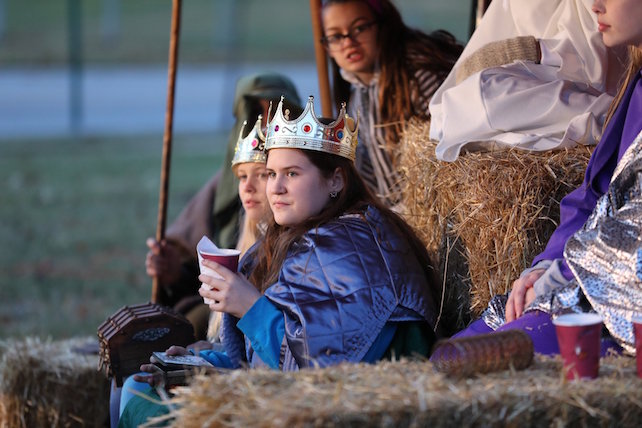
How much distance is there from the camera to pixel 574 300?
319cm

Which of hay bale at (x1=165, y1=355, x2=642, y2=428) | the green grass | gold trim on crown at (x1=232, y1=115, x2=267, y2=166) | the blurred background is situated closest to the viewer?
hay bale at (x1=165, y1=355, x2=642, y2=428)

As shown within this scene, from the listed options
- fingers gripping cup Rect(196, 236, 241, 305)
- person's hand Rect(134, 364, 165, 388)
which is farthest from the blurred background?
person's hand Rect(134, 364, 165, 388)

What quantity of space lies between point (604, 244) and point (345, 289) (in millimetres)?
880

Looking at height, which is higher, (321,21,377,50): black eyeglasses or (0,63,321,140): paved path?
(321,21,377,50): black eyeglasses

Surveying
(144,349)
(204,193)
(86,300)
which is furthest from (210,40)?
(144,349)

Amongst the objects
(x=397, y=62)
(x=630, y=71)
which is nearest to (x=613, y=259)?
(x=630, y=71)

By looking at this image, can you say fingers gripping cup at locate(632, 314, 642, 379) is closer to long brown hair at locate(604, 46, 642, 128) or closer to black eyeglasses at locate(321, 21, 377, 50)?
long brown hair at locate(604, 46, 642, 128)

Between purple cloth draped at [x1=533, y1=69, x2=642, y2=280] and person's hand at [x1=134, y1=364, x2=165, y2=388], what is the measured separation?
1.34m

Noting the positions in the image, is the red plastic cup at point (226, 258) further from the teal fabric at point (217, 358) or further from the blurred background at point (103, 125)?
the blurred background at point (103, 125)

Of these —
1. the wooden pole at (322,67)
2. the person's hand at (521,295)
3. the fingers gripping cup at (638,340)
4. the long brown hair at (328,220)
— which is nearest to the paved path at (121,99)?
the wooden pole at (322,67)

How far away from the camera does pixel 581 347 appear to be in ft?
8.79

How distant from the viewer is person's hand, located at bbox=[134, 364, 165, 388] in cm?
358

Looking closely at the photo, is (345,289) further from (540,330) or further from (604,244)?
(604,244)

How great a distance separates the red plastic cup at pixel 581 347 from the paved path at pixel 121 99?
42.8 ft
